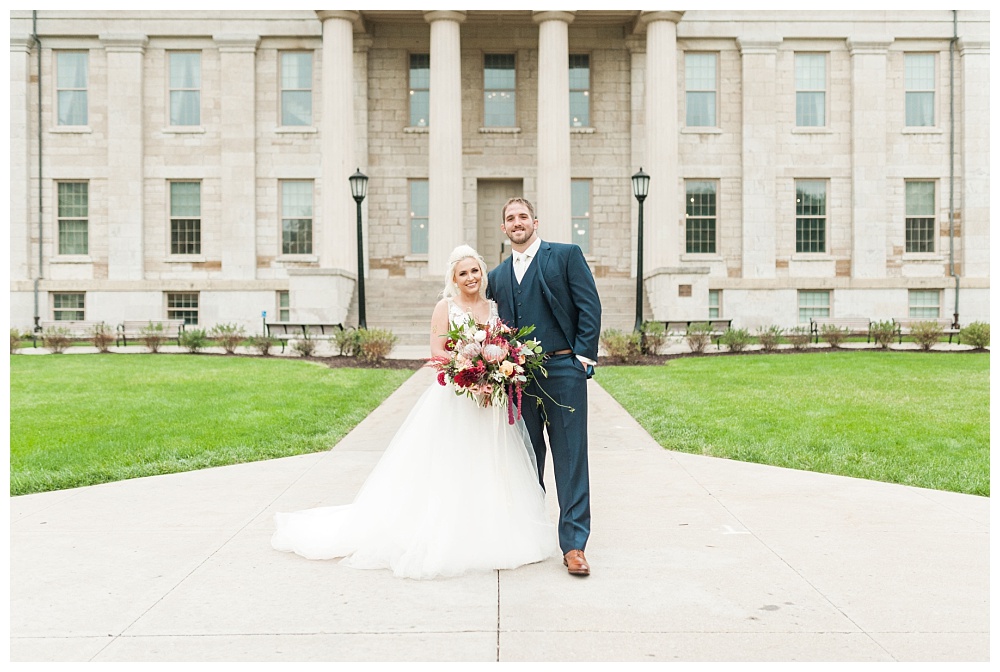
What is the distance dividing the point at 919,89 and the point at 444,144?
60.9 ft

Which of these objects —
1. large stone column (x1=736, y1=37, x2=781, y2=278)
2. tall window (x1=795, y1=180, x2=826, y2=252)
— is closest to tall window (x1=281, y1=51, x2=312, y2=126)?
large stone column (x1=736, y1=37, x2=781, y2=278)

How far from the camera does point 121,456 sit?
8625 millimetres

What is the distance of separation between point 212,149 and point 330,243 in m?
7.03

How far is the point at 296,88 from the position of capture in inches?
1248

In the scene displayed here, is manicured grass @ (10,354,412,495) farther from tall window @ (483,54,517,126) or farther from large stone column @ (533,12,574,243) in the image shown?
tall window @ (483,54,517,126)

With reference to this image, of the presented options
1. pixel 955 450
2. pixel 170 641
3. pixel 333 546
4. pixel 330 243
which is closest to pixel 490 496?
pixel 333 546

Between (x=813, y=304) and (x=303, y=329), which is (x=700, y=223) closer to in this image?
(x=813, y=304)

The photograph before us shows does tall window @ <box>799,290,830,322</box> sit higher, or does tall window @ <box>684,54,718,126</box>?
tall window @ <box>684,54,718,126</box>

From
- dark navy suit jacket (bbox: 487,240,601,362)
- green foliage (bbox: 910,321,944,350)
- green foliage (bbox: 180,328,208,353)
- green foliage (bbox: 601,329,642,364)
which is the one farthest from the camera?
green foliage (bbox: 180,328,208,353)

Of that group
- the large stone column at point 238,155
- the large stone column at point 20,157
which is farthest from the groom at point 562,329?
the large stone column at point 20,157

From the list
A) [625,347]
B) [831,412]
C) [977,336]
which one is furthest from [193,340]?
[977,336]

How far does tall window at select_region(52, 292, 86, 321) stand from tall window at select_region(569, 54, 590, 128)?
64.6 ft

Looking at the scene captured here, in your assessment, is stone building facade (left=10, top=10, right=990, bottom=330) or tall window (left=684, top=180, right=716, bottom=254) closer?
stone building facade (left=10, top=10, right=990, bottom=330)

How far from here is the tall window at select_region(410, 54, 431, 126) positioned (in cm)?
3234
